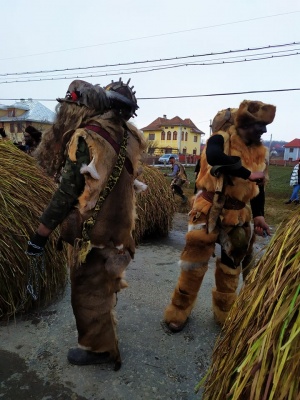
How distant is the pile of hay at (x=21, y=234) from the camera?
2434mm

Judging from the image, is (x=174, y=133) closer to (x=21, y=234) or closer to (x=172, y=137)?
(x=172, y=137)

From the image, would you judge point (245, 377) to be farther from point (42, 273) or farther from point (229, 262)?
point (42, 273)

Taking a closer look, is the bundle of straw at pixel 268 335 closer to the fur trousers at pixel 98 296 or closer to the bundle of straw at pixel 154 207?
the fur trousers at pixel 98 296

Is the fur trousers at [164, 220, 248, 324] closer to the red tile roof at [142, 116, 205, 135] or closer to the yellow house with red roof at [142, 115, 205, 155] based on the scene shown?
the yellow house with red roof at [142, 115, 205, 155]

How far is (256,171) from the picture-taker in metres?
2.41

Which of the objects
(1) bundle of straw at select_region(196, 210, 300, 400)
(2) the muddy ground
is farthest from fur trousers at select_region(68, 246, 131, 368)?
(1) bundle of straw at select_region(196, 210, 300, 400)

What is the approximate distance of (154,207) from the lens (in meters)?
5.15

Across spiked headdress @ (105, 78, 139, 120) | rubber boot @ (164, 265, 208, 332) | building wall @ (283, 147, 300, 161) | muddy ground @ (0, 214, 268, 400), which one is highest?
building wall @ (283, 147, 300, 161)

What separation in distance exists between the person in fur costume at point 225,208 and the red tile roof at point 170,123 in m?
53.3

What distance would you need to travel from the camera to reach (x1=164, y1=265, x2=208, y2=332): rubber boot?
100.0 inches

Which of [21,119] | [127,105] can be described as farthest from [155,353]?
[21,119]

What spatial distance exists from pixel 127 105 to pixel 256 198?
1.32 m

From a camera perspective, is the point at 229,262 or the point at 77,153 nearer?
the point at 77,153

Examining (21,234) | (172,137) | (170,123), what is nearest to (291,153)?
(172,137)
